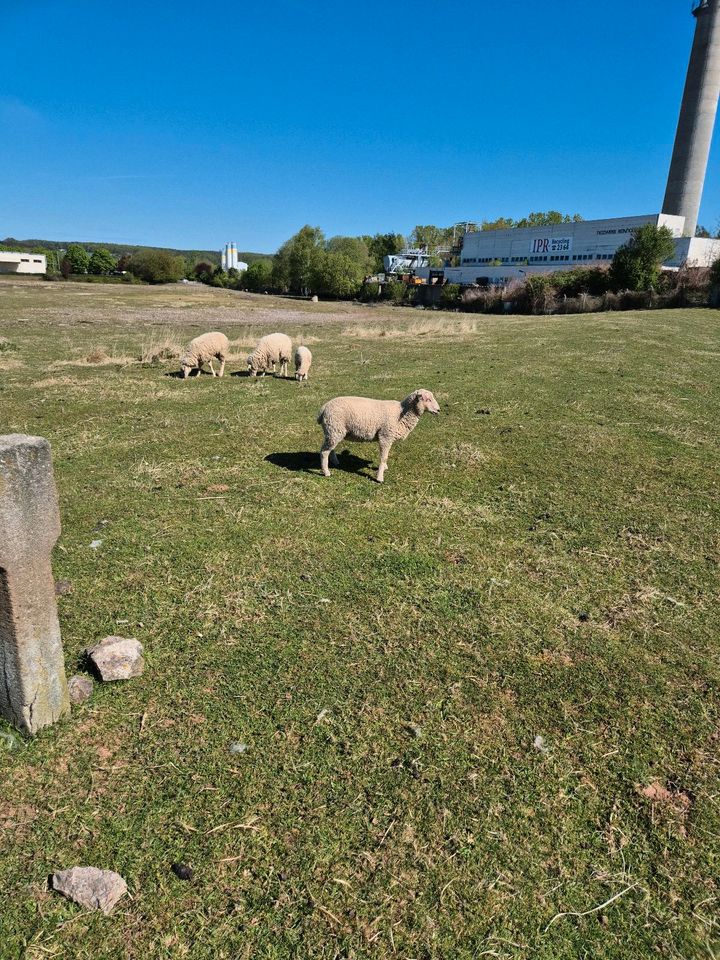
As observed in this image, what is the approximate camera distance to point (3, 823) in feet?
9.97

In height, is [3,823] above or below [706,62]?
→ below

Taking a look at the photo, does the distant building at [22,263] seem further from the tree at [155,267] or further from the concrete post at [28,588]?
the concrete post at [28,588]

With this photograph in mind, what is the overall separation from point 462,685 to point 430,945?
1.75 m

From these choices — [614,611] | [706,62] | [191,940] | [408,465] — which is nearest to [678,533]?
[614,611]

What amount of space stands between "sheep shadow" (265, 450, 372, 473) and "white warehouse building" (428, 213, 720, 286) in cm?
8061

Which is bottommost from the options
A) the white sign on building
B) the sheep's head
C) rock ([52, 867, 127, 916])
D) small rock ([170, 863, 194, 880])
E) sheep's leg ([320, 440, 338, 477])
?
small rock ([170, 863, 194, 880])

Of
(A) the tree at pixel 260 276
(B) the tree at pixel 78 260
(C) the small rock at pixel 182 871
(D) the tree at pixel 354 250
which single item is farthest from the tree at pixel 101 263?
(C) the small rock at pixel 182 871

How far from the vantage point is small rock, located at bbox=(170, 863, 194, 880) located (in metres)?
2.83

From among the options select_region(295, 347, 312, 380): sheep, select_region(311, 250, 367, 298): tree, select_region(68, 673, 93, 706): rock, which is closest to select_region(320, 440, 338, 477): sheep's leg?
select_region(68, 673, 93, 706): rock

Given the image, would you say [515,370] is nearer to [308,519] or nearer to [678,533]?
[678,533]

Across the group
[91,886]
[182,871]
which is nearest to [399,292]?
[182,871]

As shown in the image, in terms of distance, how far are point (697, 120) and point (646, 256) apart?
159ft

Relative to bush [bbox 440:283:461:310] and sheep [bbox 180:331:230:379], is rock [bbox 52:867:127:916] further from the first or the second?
bush [bbox 440:283:461:310]

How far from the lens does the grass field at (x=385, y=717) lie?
2719 mm
